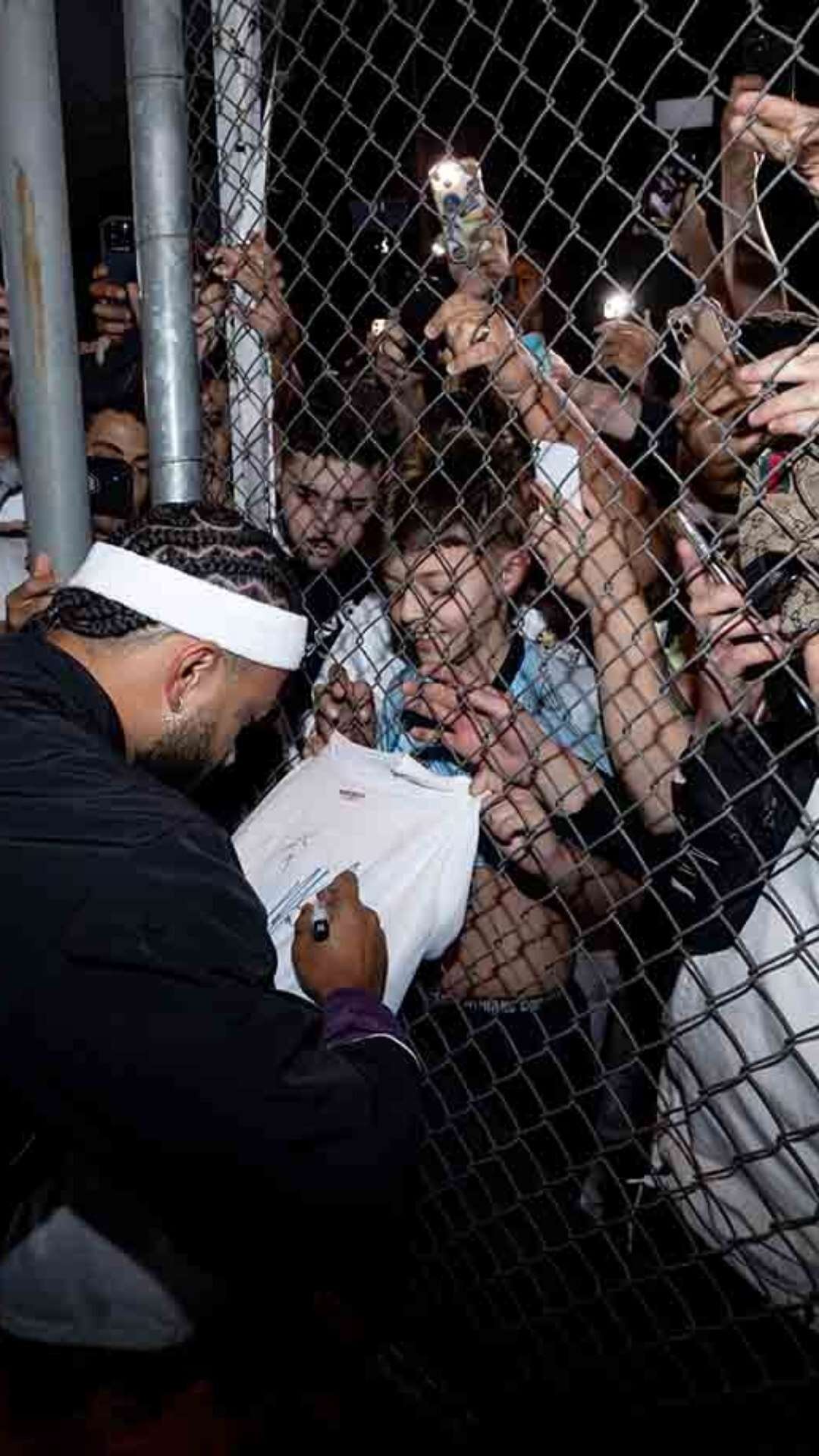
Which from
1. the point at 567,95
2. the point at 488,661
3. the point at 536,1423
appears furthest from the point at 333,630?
the point at 567,95

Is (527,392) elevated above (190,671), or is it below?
above

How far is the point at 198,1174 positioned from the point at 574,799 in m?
1.03

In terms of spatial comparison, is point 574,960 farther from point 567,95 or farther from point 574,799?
point 567,95

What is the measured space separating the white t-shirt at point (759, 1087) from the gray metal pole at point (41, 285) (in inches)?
60.6

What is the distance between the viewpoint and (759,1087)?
5.10 ft

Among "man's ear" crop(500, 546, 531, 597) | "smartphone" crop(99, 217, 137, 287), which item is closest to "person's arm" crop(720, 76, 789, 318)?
"man's ear" crop(500, 546, 531, 597)

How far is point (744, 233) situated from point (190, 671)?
43.6 inches

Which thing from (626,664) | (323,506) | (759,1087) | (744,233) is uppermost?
(744,233)

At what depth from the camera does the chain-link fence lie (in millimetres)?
1583

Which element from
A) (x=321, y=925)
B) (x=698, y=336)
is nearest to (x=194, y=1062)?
(x=321, y=925)

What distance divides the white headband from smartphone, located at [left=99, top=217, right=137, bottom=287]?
1522 mm

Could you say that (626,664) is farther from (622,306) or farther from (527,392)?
(622,306)

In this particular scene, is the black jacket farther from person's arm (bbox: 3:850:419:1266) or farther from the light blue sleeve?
the light blue sleeve

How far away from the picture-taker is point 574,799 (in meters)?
2.17
